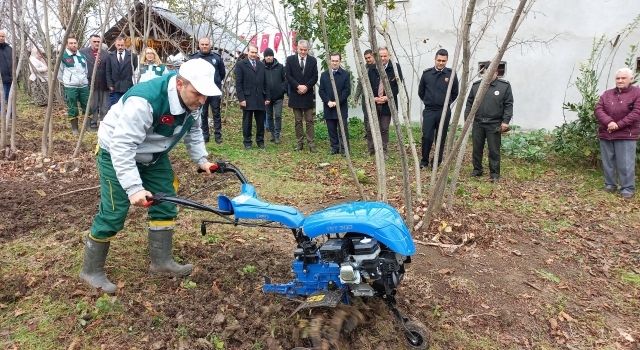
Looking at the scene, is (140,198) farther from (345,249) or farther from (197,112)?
(345,249)

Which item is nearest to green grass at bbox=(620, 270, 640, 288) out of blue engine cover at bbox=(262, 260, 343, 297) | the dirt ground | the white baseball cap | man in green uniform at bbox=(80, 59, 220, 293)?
the dirt ground

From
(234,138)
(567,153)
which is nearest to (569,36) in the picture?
(567,153)

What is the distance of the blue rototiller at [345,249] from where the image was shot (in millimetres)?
2777

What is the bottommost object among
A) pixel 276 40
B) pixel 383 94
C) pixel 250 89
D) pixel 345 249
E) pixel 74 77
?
pixel 345 249

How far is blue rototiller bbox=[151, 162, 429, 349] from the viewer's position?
278cm

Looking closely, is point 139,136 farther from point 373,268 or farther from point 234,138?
point 234,138

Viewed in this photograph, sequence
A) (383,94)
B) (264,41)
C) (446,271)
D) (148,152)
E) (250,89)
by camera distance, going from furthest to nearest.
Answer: (264,41), (250,89), (383,94), (446,271), (148,152)

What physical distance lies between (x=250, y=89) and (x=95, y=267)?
5.79 metres

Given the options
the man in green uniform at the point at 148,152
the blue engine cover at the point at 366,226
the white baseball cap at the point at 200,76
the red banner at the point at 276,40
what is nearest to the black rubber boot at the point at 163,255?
the man in green uniform at the point at 148,152

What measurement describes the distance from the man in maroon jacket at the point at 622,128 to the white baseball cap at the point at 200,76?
20.2 ft

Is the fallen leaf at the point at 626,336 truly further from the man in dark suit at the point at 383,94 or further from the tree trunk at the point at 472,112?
the man in dark suit at the point at 383,94

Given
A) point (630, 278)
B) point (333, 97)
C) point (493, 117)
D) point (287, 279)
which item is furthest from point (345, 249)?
point (333, 97)

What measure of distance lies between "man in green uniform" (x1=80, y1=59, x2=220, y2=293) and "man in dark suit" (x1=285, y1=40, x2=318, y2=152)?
208 inches

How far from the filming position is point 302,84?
30.1ft
